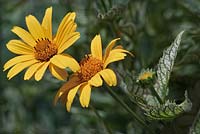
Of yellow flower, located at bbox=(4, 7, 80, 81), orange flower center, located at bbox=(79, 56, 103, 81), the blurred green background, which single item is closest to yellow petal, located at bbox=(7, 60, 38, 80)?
yellow flower, located at bbox=(4, 7, 80, 81)

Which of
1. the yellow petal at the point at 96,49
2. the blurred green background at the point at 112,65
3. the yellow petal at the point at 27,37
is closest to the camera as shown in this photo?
the yellow petal at the point at 96,49

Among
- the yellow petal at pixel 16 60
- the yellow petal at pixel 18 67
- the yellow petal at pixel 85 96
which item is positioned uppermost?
the yellow petal at pixel 16 60

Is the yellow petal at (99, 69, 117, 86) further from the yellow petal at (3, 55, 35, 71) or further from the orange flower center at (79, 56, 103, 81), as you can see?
the yellow petal at (3, 55, 35, 71)

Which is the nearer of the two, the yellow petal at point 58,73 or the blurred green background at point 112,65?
the yellow petal at point 58,73

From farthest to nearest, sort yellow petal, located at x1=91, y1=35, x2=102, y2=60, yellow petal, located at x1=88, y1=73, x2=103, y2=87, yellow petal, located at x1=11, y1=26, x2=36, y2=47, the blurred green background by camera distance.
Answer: the blurred green background < yellow petal, located at x1=11, y1=26, x2=36, y2=47 < yellow petal, located at x1=91, y1=35, x2=102, y2=60 < yellow petal, located at x1=88, y1=73, x2=103, y2=87

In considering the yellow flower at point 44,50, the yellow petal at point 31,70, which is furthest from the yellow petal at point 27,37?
the yellow petal at point 31,70

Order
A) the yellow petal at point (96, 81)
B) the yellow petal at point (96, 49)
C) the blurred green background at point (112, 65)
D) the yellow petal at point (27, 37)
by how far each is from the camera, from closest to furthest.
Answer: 1. the yellow petal at point (96, 81)
2. the yellow petal at point (96, 49)
3. the yellow petal at point (27, 37)
4. the blurred green background at point (112, 65)

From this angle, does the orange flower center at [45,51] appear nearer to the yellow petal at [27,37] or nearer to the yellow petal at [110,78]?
the yellow petal at [27,37]

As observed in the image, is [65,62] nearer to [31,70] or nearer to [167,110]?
[31,70]

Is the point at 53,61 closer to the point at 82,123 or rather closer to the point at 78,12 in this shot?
the point at 82,123
